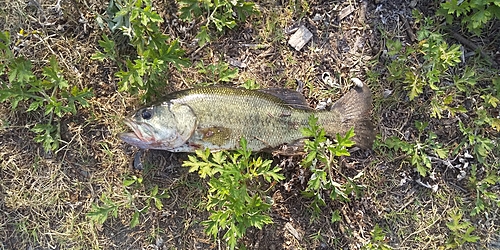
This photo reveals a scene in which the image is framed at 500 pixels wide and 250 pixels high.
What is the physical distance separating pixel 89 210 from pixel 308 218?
2.20 m

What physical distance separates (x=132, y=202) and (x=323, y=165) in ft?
6.24

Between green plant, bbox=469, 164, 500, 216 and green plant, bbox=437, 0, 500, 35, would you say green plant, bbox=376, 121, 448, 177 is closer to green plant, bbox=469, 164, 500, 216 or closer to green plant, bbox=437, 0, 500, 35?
green plant, bbox=469, 164, 500, 216

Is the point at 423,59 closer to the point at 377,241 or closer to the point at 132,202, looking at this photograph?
the point at 377,241

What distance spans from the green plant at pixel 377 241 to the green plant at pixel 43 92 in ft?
9.96

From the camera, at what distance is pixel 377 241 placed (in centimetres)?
432

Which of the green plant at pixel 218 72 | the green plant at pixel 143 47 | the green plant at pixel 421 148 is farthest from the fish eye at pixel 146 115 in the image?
the green plant at pixel 421 148

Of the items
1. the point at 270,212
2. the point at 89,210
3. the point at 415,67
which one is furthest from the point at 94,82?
the point at 415,67

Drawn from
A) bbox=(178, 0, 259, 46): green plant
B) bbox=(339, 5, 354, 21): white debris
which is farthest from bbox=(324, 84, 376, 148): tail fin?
bbox=(178, 0, 259, 46): green plant

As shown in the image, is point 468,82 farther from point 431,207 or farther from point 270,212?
point 270,212

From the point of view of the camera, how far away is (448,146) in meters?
4.41

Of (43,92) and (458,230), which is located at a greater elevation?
(43,92)

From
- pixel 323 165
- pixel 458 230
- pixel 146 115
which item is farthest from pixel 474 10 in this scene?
pixel 146 115

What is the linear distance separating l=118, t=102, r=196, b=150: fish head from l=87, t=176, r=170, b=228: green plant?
57cm

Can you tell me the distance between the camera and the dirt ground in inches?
173
